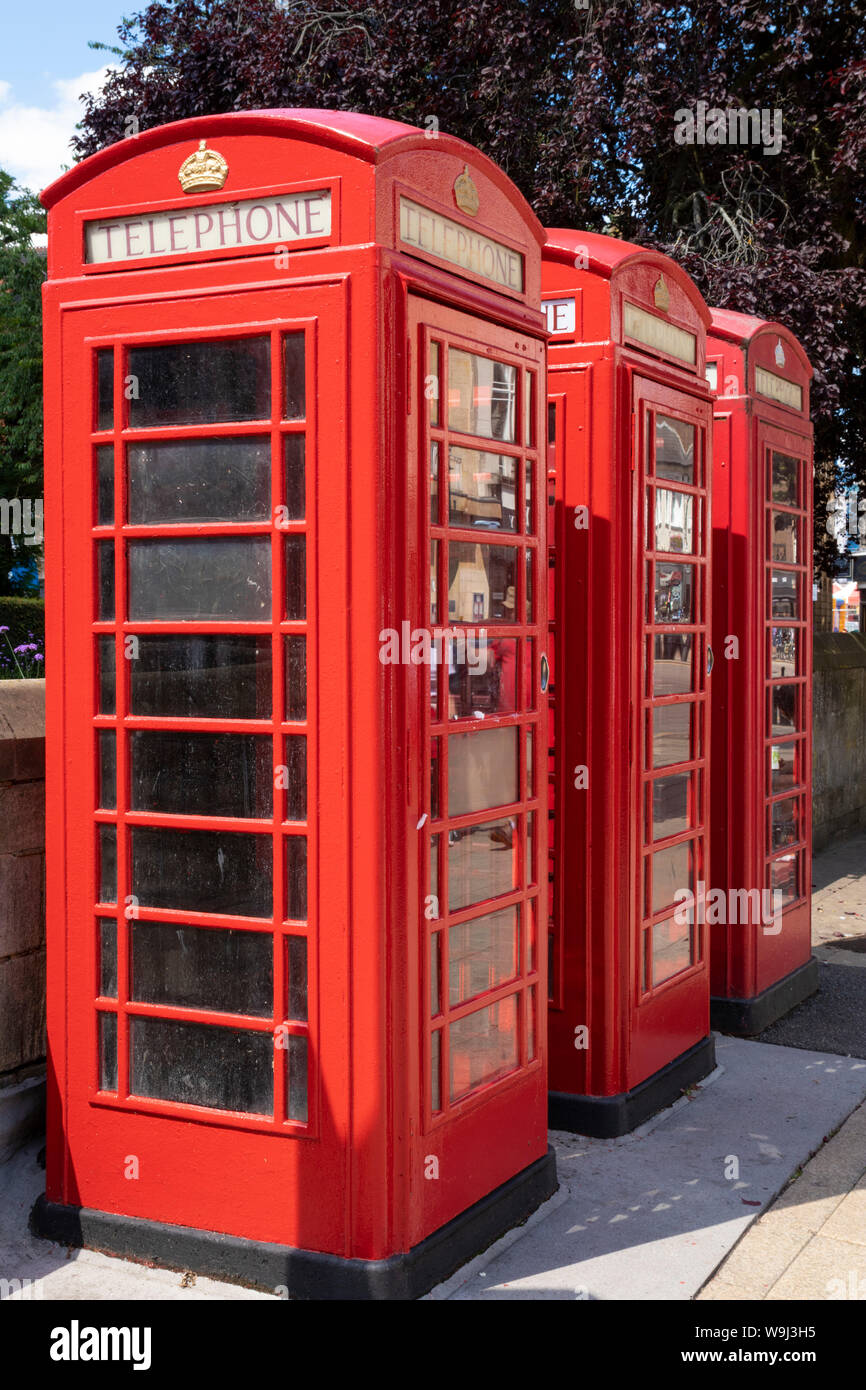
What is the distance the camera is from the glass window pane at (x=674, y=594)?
17.0 ft

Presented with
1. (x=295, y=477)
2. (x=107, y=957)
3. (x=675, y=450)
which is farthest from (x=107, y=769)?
(x=675, y=450)

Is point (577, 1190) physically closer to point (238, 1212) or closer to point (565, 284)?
point (238, 1212)

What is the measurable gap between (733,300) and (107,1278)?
833 centimetres

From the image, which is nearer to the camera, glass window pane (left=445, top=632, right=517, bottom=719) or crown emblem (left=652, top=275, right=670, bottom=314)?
glass window pane (left=445, top=632, right=517, bottom=719)

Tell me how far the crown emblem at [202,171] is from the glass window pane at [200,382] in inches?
16.7

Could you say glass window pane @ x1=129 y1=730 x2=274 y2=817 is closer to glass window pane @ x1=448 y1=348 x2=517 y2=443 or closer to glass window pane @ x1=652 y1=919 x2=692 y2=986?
glass window pane @ x1=448 y1=348 x2=517 y2=443

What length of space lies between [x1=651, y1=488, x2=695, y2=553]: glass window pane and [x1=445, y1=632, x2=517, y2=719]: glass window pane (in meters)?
1.28

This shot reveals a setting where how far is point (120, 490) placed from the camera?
3.69 meters

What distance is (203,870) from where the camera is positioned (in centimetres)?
362

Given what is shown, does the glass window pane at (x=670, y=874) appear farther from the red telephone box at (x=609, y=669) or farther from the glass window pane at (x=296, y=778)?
the glass window pane at (x=296, y=778)

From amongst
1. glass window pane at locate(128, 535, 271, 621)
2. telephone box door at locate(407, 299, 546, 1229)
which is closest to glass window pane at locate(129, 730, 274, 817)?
glass window pane at locate(128, 535, 271, 621)

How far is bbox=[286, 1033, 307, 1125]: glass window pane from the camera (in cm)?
350

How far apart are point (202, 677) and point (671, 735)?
2320 millimetres

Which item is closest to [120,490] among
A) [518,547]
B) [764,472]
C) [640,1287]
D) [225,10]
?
[518,547]
